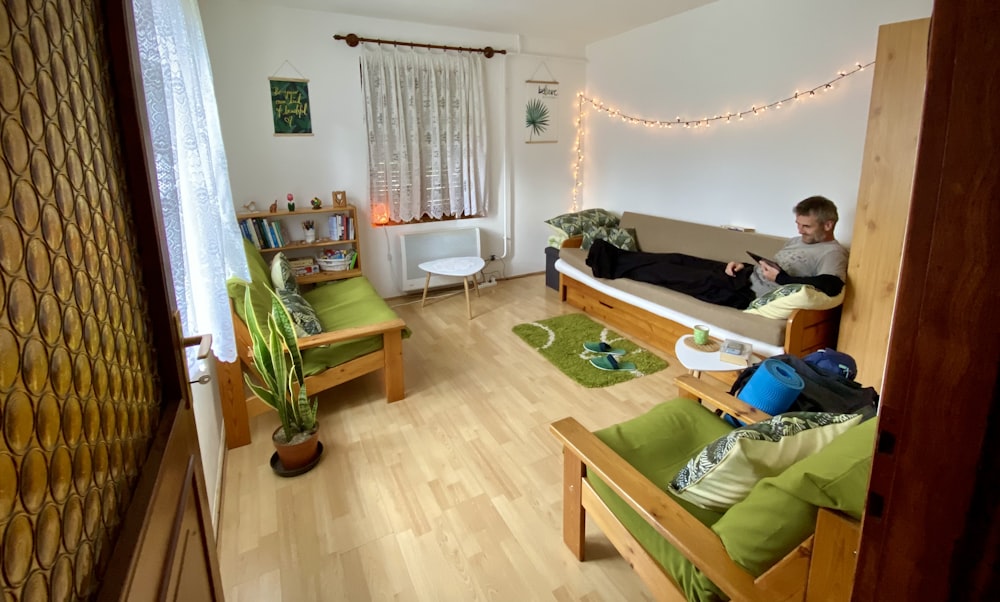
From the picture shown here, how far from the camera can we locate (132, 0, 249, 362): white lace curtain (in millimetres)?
1419

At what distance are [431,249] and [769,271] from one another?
2.82 m

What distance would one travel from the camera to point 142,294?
952mm

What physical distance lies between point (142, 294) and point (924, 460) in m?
1.16

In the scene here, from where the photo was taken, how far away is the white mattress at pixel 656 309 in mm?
2961

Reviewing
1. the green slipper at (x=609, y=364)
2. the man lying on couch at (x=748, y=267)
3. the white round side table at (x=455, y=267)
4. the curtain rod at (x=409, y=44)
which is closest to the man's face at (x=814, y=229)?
the man lying on couch at (x=748, y=267)

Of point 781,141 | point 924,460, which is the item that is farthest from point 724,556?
point 781,141

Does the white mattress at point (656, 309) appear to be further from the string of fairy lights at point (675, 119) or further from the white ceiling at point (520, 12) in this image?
the white ceiling at point (520, 12)

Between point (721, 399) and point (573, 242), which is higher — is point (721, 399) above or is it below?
below

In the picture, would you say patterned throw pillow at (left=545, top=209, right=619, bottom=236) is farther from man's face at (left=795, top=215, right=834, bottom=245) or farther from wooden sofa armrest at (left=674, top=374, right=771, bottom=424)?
wooden sofa armrest at (left=674, top=374, right=771, bottom=424)

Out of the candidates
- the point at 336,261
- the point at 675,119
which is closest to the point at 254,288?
the point at 336,261

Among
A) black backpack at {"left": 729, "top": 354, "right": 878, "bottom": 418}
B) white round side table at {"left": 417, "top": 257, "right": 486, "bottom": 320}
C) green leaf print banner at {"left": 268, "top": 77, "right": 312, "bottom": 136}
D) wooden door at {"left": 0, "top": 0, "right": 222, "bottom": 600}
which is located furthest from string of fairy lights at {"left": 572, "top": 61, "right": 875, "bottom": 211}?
wooden door at {"left": 0, "top": 0, "right": 222, "bottom": 600}

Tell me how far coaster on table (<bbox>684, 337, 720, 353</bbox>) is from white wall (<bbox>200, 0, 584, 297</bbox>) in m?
2.79

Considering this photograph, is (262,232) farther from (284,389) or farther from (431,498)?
(431,498)

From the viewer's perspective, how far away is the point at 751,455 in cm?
127
